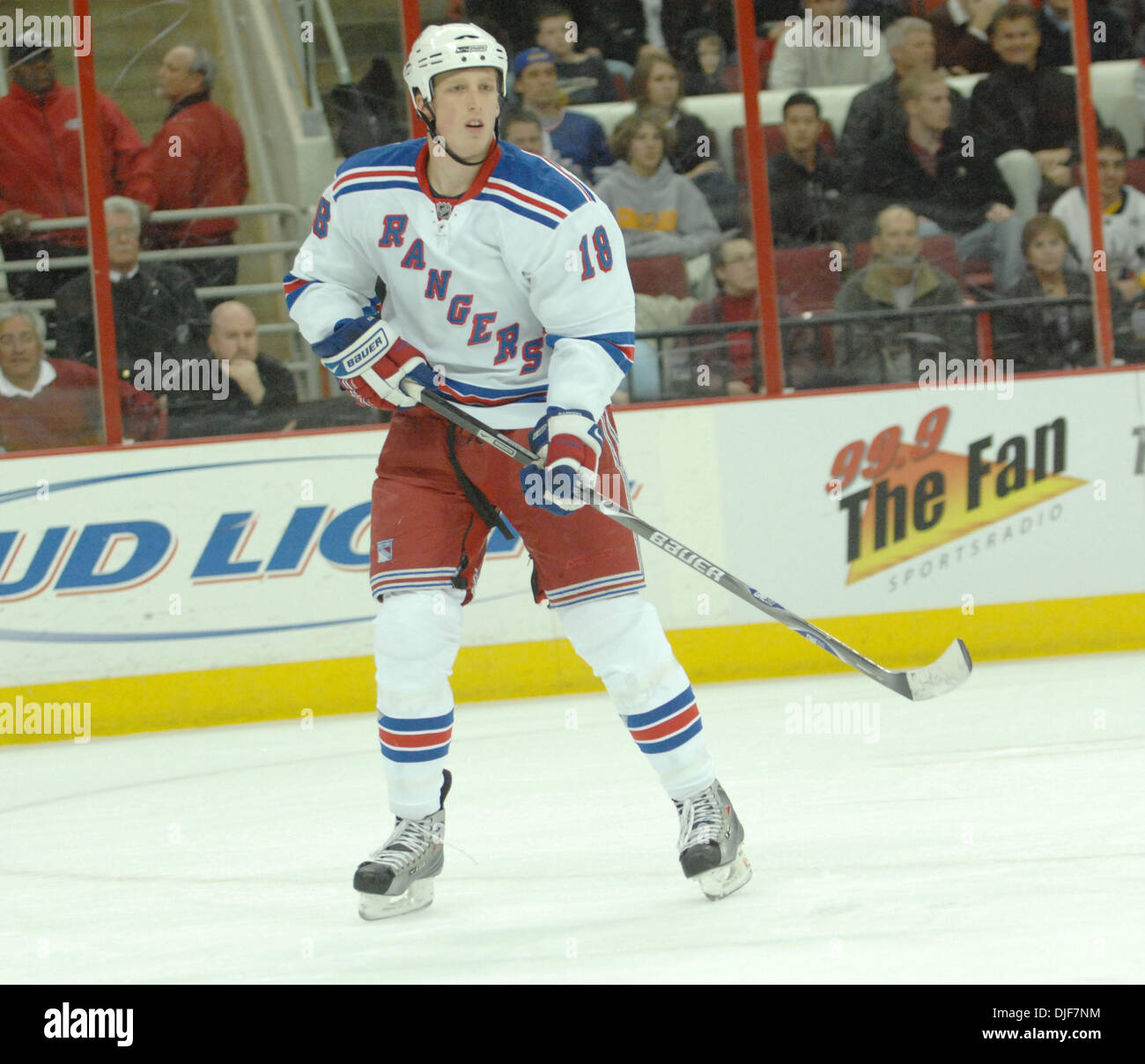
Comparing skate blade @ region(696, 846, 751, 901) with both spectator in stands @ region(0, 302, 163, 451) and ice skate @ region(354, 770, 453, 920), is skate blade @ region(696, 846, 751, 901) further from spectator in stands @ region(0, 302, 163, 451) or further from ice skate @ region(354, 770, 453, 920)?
spectator in stands @ region(0, 302, 163, 451)

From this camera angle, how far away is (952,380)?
553cm

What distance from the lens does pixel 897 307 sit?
5641 millimetres

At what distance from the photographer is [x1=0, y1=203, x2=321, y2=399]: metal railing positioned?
5359 mm

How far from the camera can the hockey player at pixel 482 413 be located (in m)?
2.68

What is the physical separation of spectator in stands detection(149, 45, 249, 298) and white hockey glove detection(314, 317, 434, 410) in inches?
109
